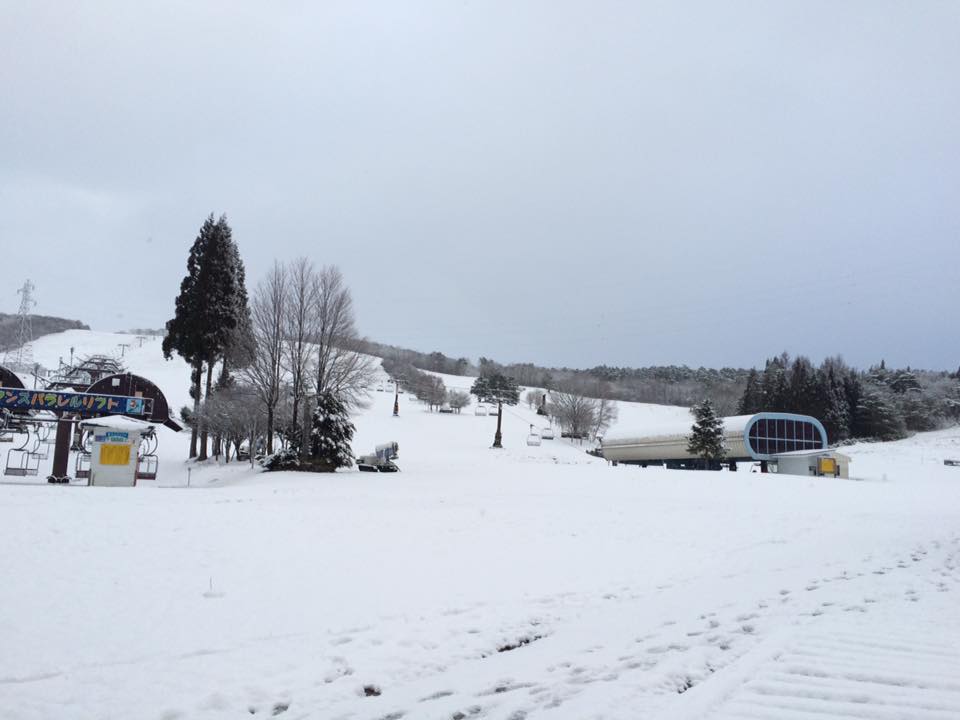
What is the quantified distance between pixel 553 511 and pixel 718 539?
15.5ft

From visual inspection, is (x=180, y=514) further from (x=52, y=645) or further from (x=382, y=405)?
(x=382, y=405)

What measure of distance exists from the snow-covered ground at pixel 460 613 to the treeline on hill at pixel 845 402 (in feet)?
247

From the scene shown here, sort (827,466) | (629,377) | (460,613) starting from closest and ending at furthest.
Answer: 1. (460,613)
2. (827,466)
3. (629,377)

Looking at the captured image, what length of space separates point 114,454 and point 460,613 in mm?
18584

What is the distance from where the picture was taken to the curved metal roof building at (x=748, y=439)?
54.2 m

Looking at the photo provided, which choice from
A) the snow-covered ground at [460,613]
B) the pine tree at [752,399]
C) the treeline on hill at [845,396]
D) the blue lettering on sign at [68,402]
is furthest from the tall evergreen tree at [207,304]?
the pine tree at [752,399]

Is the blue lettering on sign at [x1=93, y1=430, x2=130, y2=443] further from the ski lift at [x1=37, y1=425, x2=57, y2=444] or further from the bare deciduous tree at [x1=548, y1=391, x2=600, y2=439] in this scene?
the bare deciduous tree at [x1=548, y1=391, x2=600, y2=439]

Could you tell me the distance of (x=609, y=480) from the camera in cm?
3009

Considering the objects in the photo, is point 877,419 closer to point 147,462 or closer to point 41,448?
point 147,462

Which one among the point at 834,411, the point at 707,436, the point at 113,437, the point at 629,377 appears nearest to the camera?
the point at 113,437

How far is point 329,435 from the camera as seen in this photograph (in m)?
31.0

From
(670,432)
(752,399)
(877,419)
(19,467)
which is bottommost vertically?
(19,467)

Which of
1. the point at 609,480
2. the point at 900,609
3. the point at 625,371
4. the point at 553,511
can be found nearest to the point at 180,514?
the point at 553,511

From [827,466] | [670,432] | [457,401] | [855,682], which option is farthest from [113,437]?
[457,401]
